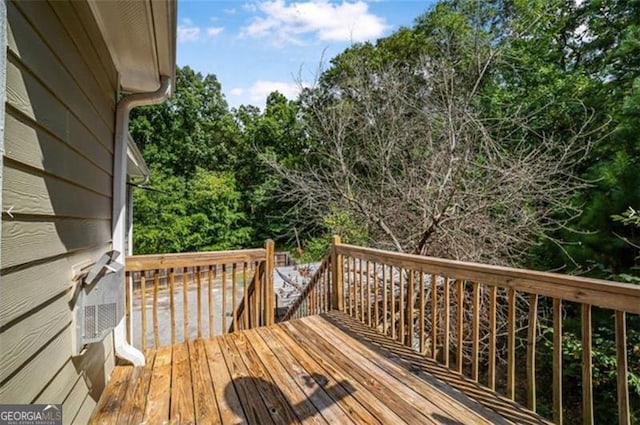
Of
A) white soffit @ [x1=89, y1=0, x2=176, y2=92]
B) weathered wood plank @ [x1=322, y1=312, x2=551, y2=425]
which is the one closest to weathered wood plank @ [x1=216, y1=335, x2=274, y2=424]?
weathered wood plank @ [x1=322, y1=312, x2=551, y2=425]

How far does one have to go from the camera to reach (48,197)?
4.10 feet

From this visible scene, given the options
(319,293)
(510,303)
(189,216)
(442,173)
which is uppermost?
(442,173)

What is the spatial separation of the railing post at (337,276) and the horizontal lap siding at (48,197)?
2251 millimetres

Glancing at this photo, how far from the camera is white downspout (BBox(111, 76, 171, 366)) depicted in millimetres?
2395

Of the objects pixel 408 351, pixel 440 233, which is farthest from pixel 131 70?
pixel 440 233

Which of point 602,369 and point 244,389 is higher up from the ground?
point 244,389

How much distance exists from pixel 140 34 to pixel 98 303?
5.06ft

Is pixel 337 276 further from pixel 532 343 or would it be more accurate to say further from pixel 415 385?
pixel 532 343

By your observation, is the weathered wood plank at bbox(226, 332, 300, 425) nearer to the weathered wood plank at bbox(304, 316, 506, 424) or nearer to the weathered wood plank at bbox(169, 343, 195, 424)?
the weathered wood plank at bbox(169, 343, 195, 424)

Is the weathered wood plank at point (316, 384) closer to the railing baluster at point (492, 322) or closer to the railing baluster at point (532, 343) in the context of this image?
the railing baluster at point (492, 322)

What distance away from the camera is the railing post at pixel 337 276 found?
359 centimetres

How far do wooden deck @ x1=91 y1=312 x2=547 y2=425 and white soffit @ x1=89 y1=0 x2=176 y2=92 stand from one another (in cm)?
215

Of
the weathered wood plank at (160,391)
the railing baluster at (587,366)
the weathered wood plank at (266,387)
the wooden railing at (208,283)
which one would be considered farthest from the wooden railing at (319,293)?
the railing baluster at (587,366)
